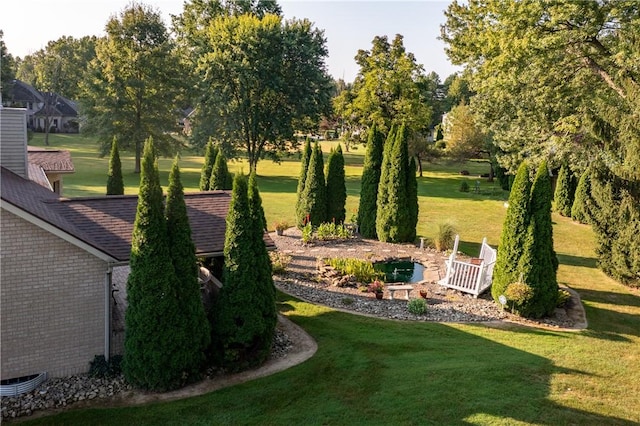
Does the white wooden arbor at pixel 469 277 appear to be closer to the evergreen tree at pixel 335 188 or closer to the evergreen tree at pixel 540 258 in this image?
the evergreen tree at pixel 540 258

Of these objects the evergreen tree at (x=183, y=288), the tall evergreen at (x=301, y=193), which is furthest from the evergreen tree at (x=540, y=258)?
the tall evergreen at (x=301, y=193)

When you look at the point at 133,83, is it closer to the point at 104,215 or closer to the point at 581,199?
the point at 104,215

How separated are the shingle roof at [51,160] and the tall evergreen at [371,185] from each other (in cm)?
1338

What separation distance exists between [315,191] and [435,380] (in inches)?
593

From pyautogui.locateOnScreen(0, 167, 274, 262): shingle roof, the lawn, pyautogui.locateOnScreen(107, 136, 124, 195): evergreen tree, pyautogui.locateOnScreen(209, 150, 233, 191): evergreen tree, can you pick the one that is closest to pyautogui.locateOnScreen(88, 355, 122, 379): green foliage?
the lawn

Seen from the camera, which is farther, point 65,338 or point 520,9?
point 520,9

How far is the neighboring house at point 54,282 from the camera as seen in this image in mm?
9141

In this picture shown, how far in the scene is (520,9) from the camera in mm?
18547

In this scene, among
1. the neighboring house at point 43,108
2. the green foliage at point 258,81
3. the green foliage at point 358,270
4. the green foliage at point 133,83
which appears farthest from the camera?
the neighboring house at point 43,108

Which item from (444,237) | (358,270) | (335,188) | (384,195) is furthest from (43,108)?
(358,270)

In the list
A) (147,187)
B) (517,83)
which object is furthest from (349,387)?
(517,83)

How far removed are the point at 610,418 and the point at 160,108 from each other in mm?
44114

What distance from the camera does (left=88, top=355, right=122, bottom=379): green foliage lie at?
384 inches

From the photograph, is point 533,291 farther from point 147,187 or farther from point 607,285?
point 147,187
